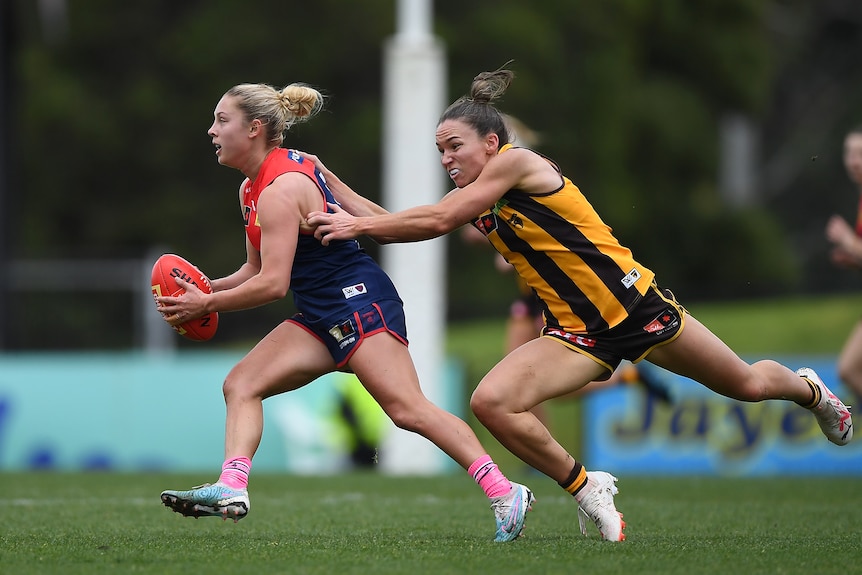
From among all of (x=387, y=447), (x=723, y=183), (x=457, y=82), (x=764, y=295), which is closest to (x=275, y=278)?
(x=387, y=447)

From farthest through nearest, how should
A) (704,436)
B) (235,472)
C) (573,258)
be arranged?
(704,436) → (573,258) → (235,472)

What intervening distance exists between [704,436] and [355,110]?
13725 mm

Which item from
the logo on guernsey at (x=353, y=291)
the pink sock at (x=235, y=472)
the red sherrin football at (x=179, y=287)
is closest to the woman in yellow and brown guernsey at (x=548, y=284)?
the logo on guernsey at (x=353, y=291)

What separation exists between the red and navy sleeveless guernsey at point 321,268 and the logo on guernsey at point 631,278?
967mm

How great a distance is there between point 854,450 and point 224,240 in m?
14.8

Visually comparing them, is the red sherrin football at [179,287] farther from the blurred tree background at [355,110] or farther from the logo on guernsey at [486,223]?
the blurred tree background at [355,110]

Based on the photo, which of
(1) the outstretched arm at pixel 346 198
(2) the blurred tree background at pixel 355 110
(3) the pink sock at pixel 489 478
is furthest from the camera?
(2) the blurred tree background at pixel 355 110

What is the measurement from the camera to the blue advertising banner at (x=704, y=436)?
11.2 m

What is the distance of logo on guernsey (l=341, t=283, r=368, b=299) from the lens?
561 centimetres

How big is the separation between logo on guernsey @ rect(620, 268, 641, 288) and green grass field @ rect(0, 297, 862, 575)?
106cm

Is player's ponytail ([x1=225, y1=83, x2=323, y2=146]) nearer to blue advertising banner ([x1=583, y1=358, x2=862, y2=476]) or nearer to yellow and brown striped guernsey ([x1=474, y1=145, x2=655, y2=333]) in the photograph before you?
yellow and brown striped guernsey ([x1=474, y1=145, x2=655, y2=333])

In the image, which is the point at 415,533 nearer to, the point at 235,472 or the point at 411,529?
the point at 411,529

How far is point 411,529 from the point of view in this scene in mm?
6039

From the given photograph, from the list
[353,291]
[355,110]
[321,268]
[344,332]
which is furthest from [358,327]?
[355,110]
